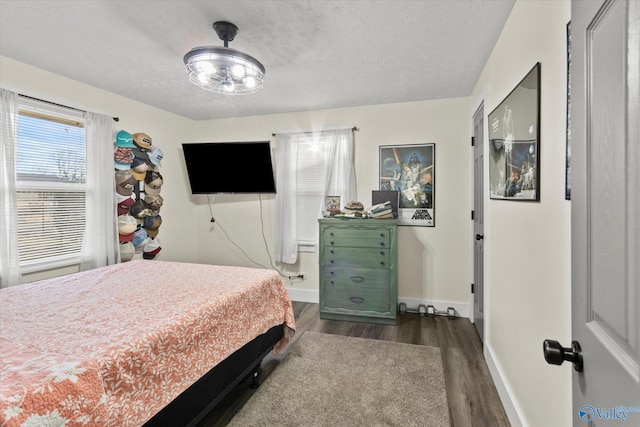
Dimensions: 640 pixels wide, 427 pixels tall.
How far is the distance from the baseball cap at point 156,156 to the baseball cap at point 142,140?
0.11 meters

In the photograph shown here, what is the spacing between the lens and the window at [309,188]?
12.6 ft

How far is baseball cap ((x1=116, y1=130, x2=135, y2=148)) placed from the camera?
3.19 meters

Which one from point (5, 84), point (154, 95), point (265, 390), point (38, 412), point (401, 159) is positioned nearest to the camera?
point (38, 412)

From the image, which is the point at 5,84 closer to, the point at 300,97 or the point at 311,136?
the point at 300,97

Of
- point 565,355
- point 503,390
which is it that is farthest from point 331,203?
point 565,355

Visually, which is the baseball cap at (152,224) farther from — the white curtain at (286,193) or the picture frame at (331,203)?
the picture frame at (331,203)

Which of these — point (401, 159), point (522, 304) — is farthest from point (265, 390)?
point (401, 159)

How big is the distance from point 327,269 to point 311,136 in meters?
1.69

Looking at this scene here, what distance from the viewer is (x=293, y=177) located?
12.9 feet

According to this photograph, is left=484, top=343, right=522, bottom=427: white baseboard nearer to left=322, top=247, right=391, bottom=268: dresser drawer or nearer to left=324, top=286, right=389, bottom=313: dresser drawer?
left=324, top=286, right=389, bottom=313: dresser drawer

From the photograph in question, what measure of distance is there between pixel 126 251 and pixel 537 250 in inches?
142

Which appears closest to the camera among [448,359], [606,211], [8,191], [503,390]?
[606,211]

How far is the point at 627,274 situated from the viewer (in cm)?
52

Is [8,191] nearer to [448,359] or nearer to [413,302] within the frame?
[448,359]
